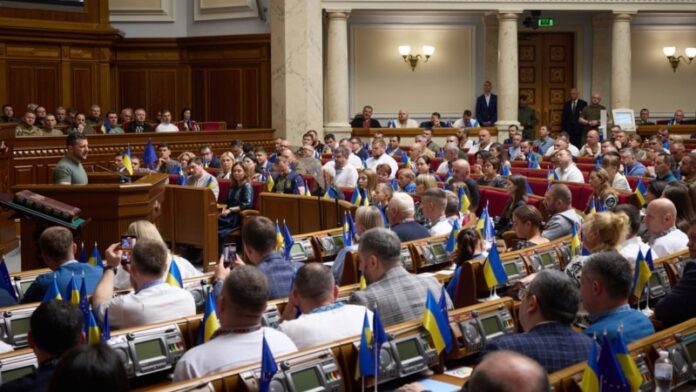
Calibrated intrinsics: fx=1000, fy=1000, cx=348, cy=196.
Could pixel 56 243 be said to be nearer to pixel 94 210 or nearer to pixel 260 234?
pixel 260 234

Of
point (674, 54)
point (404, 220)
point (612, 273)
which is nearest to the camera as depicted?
point (612, 273)

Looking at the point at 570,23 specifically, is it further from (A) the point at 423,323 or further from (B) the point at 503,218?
(A) the point at 423,323

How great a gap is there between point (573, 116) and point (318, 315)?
16774mm

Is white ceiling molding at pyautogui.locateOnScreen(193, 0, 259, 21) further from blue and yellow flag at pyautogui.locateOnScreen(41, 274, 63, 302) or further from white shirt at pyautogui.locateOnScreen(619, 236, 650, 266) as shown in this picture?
blue and yellow flag at pyautogui.locateOnScreen(41, 274, 63, 302)

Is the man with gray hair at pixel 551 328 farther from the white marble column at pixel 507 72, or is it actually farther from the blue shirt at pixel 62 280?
the white marble column at pixel 507 72

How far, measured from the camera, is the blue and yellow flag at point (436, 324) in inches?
184

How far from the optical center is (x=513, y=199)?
949 centimetres

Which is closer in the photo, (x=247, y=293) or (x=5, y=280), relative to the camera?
(x=247, y=293)

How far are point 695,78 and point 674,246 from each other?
16787mm

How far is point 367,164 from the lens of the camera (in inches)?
598

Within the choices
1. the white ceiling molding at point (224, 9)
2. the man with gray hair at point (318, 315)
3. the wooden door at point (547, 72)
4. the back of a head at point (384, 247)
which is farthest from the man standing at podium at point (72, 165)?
the wooden door at point (547, 72)

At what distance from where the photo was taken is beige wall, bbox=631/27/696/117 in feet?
73.0

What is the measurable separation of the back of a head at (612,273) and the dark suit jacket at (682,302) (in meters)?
0.84

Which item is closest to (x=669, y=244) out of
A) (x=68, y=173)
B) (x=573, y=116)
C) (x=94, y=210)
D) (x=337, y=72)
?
(x=94, y=210)
